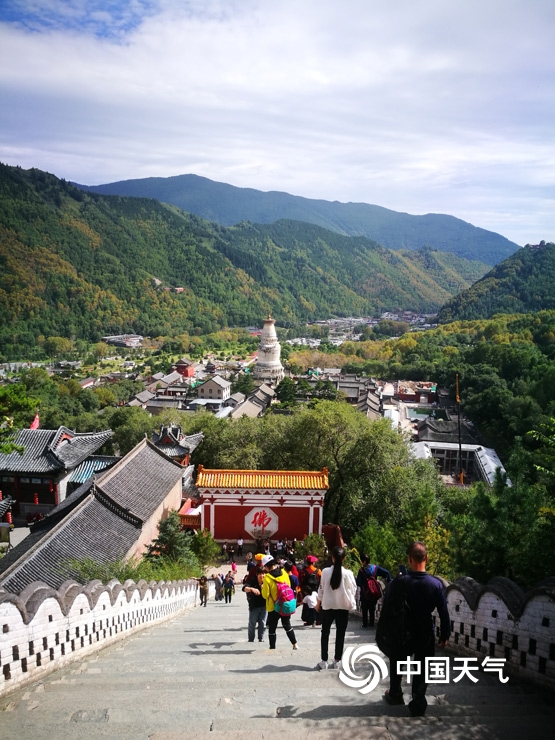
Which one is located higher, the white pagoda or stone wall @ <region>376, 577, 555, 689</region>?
the white pagoda

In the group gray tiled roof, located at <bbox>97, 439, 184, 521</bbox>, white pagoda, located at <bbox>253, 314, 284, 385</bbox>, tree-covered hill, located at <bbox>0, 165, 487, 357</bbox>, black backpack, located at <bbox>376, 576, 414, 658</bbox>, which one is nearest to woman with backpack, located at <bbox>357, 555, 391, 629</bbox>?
black backpack, located at <bbox>376, 576, 414, 658</bbox>

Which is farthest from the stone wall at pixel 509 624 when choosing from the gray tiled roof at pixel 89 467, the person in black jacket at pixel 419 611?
the gray tiled roof at pixel 89 467

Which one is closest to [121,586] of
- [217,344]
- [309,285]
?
[217,344]

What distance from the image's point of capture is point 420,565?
163 inches

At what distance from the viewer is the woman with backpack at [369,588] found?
7266 millimetres

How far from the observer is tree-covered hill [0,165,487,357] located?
376 ft

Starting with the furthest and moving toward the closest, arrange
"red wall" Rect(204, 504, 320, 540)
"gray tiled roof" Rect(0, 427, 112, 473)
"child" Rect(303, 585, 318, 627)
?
"gray tiled roof" Rect(0, 427, 112, 473) → "red wall" Rect(204, 504, 320, 540) → "child" Rect(303, 585, 318, 627)

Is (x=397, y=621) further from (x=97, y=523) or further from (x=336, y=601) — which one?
(x=97, y=523)

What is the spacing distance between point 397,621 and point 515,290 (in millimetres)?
114263

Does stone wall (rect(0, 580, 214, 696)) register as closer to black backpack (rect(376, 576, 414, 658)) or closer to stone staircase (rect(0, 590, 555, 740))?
stone staircase (rect(0, 590, 555, 740))

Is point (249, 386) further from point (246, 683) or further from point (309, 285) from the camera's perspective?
point (309, 285)

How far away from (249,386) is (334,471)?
44364 mm

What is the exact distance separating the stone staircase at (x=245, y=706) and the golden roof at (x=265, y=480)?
12.4 m

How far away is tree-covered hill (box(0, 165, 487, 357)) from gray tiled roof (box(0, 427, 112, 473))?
78414 millimetres
